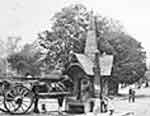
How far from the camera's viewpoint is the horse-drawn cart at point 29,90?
45.8 ft

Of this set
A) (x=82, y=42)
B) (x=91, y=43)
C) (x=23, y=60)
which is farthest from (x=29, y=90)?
(x=23, y=60)

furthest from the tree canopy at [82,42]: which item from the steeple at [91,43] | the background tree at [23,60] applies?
the steeple at [91,43]

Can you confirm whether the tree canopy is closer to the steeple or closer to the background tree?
the background tree

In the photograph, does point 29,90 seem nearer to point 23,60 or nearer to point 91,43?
point 91,43

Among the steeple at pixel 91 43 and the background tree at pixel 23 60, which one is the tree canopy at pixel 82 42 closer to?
the background tree at pixel 23 60

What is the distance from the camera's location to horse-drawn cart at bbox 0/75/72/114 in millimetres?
13945

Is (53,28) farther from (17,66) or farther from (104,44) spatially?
(17,66)

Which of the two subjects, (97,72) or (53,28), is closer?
(97,72)

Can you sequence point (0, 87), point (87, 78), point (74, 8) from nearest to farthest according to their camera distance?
point (0, 87) < point (87, 78) < point (74, 8)

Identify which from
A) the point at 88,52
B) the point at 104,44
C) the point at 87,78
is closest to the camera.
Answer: the point at 87,78

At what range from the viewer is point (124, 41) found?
42688 millimetres

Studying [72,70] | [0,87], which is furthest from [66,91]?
[0,87]

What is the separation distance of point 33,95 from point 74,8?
2857 cm

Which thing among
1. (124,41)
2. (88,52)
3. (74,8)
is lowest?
(88,52)
